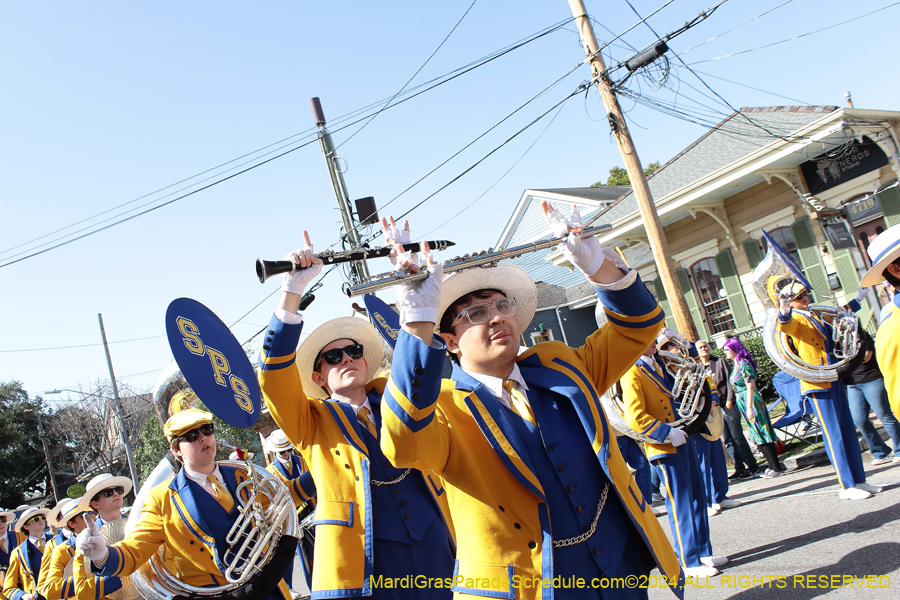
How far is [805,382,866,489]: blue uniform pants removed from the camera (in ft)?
21.6

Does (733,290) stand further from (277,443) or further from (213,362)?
(213,362)

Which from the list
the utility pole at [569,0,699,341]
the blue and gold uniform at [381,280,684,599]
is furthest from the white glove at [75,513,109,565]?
the utility pole at [569,0,699,341]

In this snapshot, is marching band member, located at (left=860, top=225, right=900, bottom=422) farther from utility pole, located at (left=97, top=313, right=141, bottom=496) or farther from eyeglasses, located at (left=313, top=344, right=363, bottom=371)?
utility pole, located at (left=97, top=313, right=141, bottom=496)

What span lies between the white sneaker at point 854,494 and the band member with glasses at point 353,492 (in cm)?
477

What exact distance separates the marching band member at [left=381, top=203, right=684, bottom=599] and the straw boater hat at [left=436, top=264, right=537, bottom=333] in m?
0.01

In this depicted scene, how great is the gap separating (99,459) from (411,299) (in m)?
45.1

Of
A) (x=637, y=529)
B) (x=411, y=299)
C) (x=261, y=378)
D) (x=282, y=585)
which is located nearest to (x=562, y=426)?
(x=637, y=529)

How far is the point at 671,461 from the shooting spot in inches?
234

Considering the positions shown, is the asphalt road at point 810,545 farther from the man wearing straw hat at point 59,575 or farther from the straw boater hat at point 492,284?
the man wearing straw hat at point 59,575

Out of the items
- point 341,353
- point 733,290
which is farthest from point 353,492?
point 733,290

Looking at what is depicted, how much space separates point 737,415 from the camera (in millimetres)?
9844

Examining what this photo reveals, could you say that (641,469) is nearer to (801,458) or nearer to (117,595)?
(801,458)

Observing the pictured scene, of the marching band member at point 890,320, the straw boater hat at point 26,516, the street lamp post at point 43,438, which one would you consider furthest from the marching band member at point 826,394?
the street lamp post at point 43,438

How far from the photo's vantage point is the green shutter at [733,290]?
1597 centimetres
